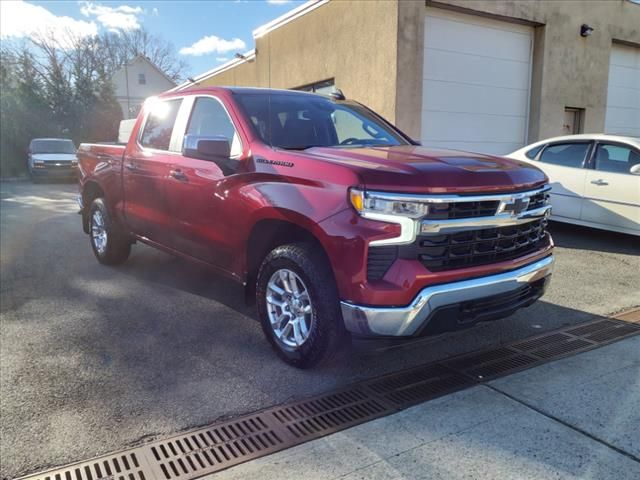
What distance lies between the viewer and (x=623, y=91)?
14.9m

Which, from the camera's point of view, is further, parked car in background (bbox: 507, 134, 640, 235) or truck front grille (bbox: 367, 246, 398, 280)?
parked car in background (bbox: 507, 134, 640, 235)

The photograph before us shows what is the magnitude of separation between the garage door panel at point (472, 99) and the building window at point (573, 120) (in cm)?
166

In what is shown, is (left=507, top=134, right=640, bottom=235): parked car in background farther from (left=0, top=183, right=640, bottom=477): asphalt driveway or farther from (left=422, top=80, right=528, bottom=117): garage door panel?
(left=422, top=80, right=528, bottom=117): garage door panel

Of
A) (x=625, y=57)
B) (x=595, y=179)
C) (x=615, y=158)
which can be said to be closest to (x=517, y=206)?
(x=595, y=179)

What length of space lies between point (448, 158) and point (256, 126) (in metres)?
1.48

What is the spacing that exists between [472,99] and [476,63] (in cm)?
80

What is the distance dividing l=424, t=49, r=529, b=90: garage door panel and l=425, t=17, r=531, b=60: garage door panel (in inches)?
5.3

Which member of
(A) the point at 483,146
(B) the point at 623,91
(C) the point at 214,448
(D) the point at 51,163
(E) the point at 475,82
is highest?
(B) the point at 623,91

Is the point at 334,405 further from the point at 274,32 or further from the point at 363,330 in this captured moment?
the point at 274,32

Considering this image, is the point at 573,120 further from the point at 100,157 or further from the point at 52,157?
the point at 52,157

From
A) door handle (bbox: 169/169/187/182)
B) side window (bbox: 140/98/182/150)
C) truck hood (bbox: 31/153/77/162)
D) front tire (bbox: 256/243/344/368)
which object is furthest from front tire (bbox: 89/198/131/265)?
truck hood (bbox: 31/153/77/162)

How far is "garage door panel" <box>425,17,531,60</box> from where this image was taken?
1128cm

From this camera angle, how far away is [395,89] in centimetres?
1065

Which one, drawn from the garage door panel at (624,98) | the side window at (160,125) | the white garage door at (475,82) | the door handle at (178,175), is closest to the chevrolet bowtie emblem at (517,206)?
the door handle at (178,175)
